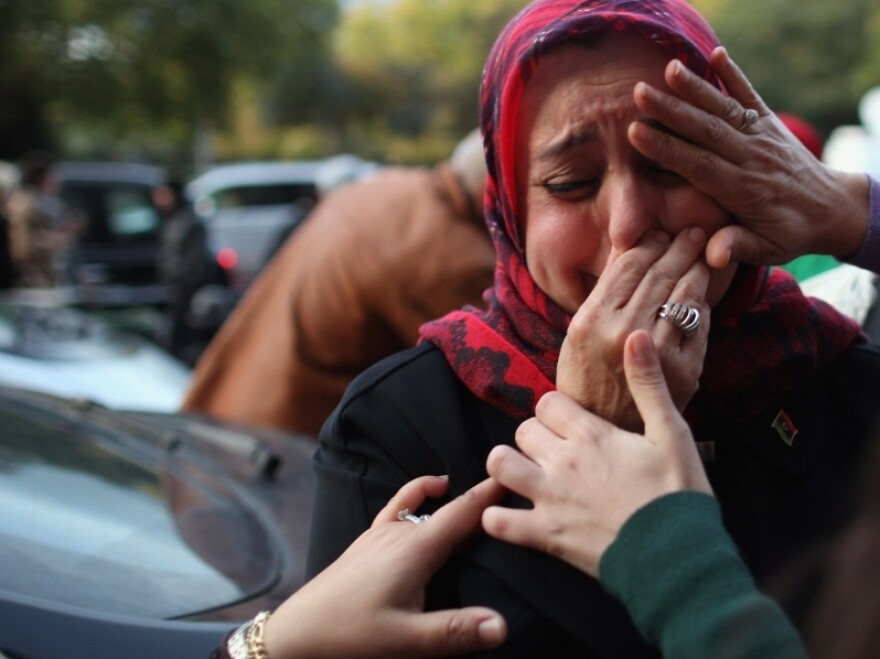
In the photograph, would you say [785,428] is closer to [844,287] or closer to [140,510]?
[844,287]

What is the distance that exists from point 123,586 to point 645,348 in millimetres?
1249

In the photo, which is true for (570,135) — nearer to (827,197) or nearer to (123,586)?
(827,197)

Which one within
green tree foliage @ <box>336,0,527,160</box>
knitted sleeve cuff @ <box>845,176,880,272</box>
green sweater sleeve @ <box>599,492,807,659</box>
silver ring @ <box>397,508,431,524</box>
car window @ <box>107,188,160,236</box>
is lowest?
green sweater sleeve @ <box>599,492,807,659</box>

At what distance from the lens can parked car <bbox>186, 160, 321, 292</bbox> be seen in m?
16.0

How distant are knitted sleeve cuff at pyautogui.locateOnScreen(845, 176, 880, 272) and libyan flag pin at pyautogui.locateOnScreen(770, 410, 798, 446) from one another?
1.18ft

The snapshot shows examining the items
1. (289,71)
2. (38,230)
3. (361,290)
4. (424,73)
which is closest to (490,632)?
(361,290)

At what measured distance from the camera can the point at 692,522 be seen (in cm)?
128

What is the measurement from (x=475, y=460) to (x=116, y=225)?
484 inches

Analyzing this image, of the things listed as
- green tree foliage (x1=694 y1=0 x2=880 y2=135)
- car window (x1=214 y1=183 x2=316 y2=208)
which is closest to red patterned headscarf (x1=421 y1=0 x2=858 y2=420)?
car window (x1=214 y1=183 x2=316 y2=208)

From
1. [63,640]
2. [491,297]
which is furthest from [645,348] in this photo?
[63,640]

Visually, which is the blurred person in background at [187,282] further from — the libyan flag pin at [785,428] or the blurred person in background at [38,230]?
the libyan flag pin at [785,428]

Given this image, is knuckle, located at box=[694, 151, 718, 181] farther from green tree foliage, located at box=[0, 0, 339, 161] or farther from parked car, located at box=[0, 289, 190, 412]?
green tree foliage, located at box=[0, 0, 339, 161]

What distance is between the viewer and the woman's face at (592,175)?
1.58m

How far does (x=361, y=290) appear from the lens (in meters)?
3.88
